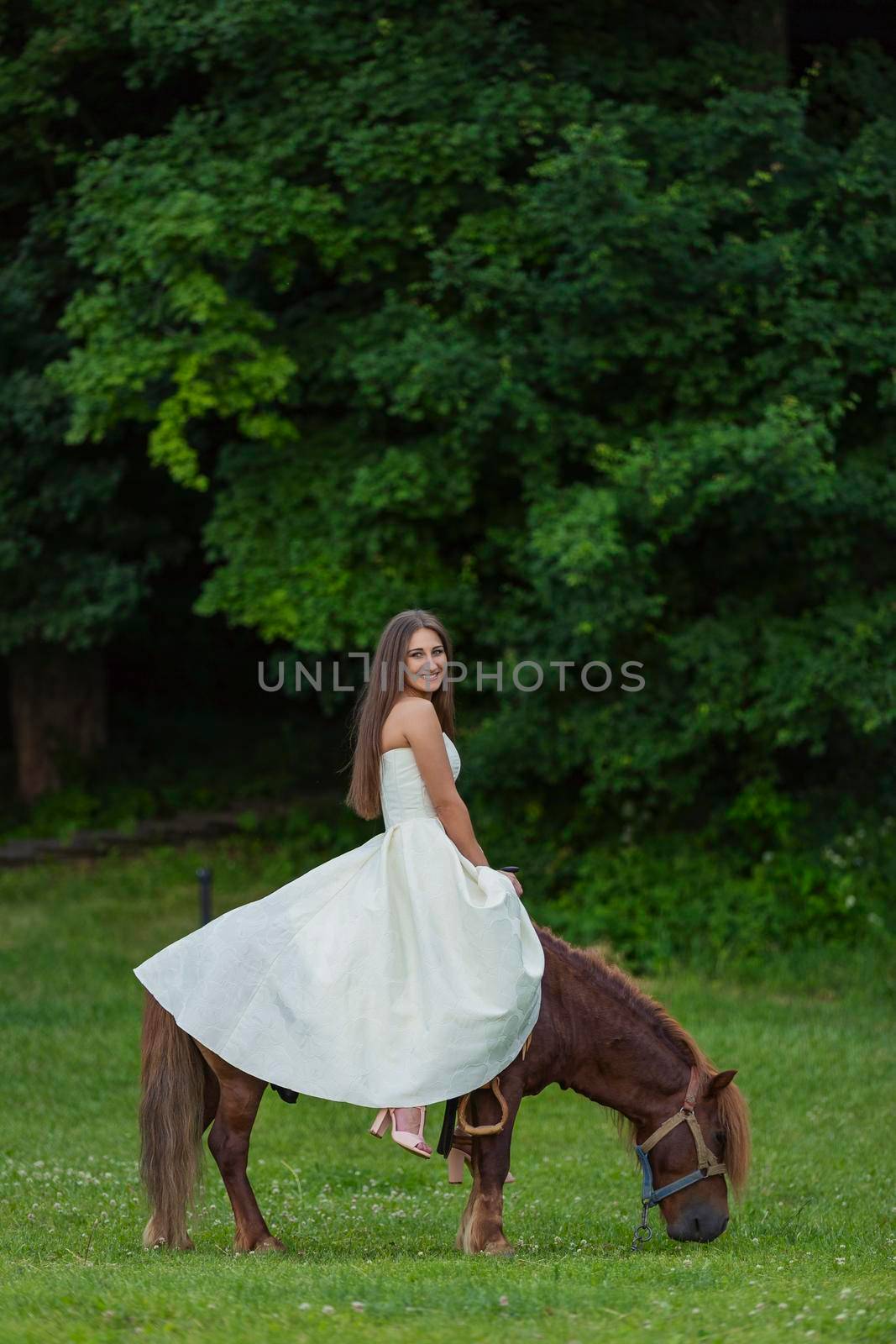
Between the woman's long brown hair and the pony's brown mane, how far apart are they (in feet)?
2.78

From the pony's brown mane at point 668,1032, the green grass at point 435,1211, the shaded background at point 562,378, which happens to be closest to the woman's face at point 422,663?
the pony's brown mane at point 668,1032

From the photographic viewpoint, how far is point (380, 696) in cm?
548

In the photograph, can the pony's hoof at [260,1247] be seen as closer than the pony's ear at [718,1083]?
Yes

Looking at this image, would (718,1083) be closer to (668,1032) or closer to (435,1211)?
(668,1032)

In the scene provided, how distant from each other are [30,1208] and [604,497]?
689 centimetres

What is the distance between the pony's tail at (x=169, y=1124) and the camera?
17.7 ft

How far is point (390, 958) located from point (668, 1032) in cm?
117

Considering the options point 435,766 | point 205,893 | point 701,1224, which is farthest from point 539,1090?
point 205,893

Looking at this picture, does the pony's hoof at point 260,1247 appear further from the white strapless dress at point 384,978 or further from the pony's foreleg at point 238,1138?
the white strapless dress at point 384,978

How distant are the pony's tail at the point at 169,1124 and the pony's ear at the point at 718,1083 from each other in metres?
1.90

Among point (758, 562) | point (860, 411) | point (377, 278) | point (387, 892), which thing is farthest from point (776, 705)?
point (387, 892)

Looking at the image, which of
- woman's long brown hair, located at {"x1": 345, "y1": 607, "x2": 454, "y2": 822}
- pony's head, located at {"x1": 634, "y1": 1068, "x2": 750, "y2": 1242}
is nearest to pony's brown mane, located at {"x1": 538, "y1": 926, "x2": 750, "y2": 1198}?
pony's head, located at {"x1": 634, "y1": 1068, "x2": 750, "y2": 1242}

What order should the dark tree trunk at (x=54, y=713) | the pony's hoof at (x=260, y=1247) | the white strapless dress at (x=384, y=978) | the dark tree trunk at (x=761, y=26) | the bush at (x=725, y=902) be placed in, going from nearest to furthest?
the white strapless dress at (x=384, y=978), the pony's hoof at (x=260, y=1247), the bush at (x=725, y=902), the dark tree trunk at (x=761, y=26), the dark tree trunk at (x=54, y=713)

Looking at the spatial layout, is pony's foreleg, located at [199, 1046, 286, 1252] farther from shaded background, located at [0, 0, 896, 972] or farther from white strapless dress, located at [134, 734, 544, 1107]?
shaded background, located at [0, 0, 896, 972]
